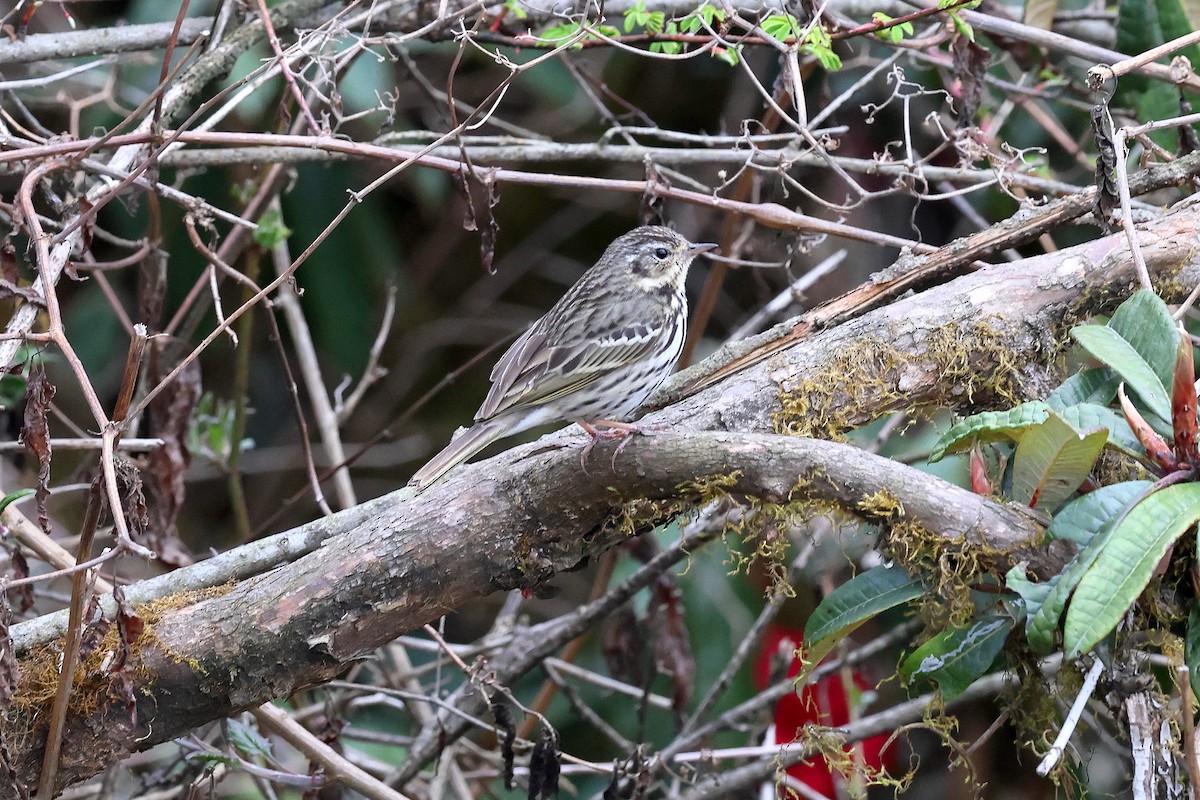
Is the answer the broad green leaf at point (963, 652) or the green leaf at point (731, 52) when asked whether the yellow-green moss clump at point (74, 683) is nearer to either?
the broad green leaf at point (963, 652)

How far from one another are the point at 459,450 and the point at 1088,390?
65.5 inches

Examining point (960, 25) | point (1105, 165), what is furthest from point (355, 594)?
point (960, 25)

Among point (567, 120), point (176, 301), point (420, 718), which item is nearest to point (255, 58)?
point (176, 301)

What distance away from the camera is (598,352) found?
359 centimetres

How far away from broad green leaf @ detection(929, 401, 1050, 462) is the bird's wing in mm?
1244

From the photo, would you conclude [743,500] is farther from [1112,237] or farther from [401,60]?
[401,60]

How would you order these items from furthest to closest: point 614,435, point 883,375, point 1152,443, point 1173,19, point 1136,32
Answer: point 1136,32 → point 1173,19 → point 883,375 → point 614,435 → point 1152,443

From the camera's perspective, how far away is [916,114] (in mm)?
5762

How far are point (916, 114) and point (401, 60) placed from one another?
2673 millimetres

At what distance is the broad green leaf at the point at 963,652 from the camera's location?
2.52 m

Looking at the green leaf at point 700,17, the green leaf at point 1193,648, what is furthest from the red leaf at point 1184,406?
the green leaf at point 700,17

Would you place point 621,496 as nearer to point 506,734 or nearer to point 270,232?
point 506,734

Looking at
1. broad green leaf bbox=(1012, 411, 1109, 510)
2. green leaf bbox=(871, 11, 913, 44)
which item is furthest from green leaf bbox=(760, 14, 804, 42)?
broad green leaf bbox=(1012, 411, 1109, 510)

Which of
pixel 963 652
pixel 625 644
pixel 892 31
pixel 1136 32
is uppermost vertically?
pixel 892 31
